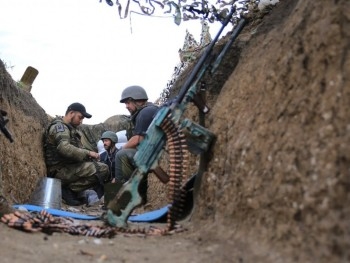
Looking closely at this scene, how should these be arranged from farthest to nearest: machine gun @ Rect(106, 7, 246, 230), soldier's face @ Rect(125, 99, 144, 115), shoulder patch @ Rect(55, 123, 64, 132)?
1. shoulder patch @ Rect(55, 123, 64, 132)
2. soldier's face @ Rect(125, 99, 144, 115)
3. machine gun @ Rect(106, 7, 246, 230)

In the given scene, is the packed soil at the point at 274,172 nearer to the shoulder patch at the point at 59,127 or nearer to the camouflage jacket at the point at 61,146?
the camouflage jacket at the point at 61,146

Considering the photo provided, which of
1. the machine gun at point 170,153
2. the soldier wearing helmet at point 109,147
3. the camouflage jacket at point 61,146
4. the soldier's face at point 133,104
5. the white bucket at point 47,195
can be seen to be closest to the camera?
the machine gun at point 170,153

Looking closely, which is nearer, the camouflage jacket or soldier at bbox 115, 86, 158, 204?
soldier at bbox 115, 86, 158, 204

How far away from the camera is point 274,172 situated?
9.39ft

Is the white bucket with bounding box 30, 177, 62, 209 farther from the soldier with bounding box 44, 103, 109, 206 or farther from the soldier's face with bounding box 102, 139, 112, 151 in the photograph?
the soldier's face with bounding box 102, 139, 112, 151

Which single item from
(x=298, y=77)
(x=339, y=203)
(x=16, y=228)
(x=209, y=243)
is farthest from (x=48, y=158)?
(x=339, y=203)

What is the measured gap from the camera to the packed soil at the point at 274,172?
228 centimetres

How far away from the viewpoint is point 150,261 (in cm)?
290

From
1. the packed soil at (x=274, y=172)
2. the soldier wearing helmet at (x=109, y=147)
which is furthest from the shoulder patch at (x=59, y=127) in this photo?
the packed soil at (x=274, y=172)

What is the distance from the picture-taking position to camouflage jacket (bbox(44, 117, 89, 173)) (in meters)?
7.87

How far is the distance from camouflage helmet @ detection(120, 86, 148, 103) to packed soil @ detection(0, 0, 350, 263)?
2403 millimetres

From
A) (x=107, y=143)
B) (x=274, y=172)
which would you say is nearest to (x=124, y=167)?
(x=107, y=143)

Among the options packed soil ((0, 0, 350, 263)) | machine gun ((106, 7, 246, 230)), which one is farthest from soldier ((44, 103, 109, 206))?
→ packed soil ((0, 0, 350, 263))

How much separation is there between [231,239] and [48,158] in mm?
5909
